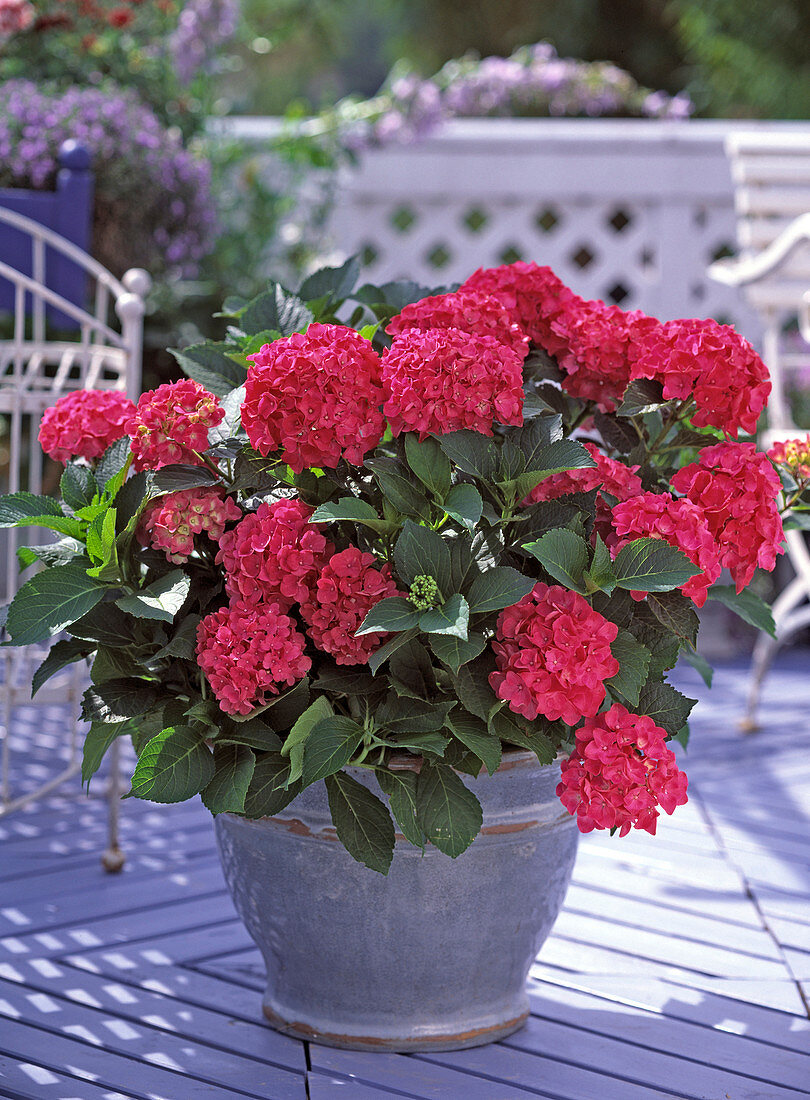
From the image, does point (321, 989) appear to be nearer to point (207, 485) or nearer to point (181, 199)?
point (207, 485)

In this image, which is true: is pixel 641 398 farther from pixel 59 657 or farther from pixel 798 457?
pixel 59 657

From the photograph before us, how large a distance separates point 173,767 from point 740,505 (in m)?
0.50

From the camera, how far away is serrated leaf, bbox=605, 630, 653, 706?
911 mm

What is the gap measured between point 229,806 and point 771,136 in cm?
211

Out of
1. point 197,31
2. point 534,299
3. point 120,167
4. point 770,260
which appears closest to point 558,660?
point 534,299

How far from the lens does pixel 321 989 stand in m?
1.09

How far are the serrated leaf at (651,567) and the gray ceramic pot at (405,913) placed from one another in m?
0.21

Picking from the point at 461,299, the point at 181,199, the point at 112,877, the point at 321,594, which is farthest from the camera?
the point at 181,199

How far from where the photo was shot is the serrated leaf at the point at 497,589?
0.87 metres

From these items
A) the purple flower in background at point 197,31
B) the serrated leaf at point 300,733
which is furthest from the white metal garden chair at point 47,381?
the purple flower in background at point 197,31

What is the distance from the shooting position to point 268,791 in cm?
96

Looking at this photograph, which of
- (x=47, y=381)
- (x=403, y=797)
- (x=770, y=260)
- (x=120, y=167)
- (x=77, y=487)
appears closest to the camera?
(x=403, y=797)

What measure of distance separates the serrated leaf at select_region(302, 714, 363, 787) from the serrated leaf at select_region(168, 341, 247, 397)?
1.11 ft

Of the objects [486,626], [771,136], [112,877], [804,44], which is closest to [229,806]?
[486,626]
